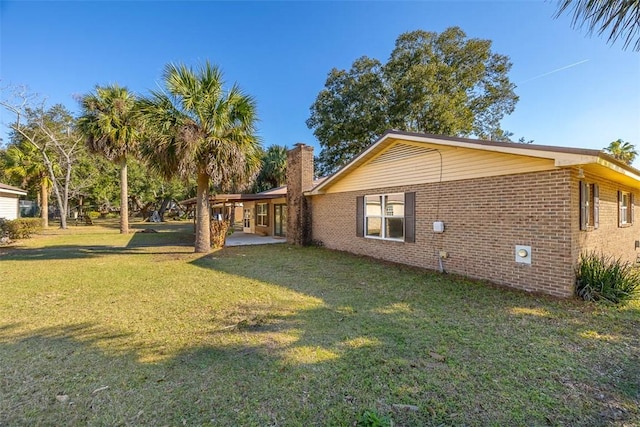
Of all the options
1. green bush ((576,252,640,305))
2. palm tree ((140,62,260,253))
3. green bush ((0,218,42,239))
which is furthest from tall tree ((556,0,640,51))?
green bush ((0,218,42,239))

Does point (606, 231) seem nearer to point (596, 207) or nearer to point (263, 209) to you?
point (596, 207)

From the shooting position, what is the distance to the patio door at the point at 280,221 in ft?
57.5

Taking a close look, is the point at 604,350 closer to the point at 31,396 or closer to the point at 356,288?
the point at 356,288

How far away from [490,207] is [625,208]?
19.4ft

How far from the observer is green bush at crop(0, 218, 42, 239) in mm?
14617

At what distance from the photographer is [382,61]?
21.9 m

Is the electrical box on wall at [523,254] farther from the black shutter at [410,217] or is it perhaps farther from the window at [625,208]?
the window at [625,208]

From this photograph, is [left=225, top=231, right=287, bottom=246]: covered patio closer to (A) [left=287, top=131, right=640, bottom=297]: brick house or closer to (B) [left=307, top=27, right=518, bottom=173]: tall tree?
(A) [left=287, top=131, right=640, bottom=297]: brick house

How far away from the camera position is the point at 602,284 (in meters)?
5.70

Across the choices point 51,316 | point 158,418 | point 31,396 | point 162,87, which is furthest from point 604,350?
point 162,87

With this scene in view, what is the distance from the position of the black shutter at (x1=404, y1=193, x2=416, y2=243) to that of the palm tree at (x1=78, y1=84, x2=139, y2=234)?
56.0ft

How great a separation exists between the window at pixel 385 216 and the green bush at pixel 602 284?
434 cm

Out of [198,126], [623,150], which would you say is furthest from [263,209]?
[623,150]

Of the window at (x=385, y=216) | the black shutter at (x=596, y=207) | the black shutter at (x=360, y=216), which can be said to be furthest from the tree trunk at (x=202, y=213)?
the black shutter at (x=596, y=207)
